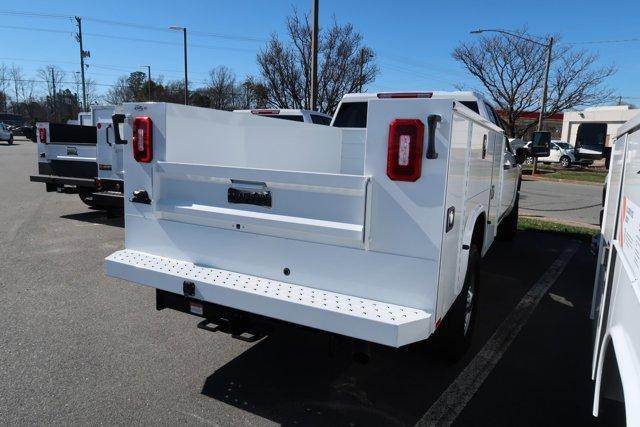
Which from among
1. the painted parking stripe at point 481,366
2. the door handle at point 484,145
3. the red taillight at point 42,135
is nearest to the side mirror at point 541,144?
the painted parking stripe at point 481,366

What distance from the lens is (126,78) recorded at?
61438 millimetres

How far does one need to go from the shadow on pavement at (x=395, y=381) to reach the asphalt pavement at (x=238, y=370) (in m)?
0.01

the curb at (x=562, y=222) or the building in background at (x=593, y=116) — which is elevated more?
the building in background at (x=593, y=116)

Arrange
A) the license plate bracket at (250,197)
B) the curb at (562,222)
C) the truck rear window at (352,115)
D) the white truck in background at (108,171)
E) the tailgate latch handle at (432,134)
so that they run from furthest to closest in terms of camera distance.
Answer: the curb at (562,222) → the white truck in background at (108,171) → the truck rear window at (352,115) → the license plate bracket at (250,197) → the tailgate latch handle at (432,134)

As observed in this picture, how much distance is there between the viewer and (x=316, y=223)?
2.81 meters

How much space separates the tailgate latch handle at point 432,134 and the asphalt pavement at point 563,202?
10308mm

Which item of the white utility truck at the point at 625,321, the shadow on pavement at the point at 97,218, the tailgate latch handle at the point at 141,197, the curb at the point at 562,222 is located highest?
the tailgate latch handle at the point at 141,197

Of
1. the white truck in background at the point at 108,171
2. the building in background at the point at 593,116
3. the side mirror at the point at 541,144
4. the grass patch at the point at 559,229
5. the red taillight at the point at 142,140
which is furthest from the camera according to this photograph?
the building in background at the point at 593,116

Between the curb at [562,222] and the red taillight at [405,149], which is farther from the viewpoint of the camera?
the curb at [562,222]

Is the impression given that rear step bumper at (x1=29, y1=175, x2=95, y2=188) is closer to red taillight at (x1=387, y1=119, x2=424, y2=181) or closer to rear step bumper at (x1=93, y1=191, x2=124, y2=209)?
rear step bumper at (x1=93, y1=191, x2=124, y2=209)

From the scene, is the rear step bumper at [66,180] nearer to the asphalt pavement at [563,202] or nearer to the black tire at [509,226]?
the black tire at [509,226]

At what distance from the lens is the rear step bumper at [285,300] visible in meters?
2.49

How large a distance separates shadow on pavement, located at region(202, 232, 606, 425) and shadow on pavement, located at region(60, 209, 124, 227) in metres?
6.17

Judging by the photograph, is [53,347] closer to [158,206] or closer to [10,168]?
[158,206]
